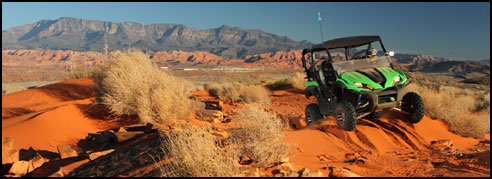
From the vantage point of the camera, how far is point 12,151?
5.38 m

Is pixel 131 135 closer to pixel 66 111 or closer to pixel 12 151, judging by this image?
pixel 12 151

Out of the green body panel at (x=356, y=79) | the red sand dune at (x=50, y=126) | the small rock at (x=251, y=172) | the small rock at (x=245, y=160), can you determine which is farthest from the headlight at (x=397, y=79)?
the red sand dune at (x=50, y=126)

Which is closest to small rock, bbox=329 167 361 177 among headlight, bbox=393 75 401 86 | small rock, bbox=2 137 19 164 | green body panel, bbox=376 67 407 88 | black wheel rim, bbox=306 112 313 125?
green body panel, bbox=376 67 407 88

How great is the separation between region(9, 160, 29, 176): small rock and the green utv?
564 centimetres

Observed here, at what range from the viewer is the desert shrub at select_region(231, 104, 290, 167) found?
411cm

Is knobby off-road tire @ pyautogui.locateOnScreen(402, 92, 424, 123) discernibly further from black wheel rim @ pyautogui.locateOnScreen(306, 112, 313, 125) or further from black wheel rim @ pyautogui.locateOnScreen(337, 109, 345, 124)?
black wheel rim @ pyautogui.locateOnScreen(306, 112, 313, 125)

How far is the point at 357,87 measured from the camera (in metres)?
5.90

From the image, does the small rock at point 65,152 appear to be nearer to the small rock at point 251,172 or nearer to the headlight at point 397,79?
the small rock at point 251,172


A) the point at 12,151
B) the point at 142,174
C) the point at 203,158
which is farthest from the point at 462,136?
the point at 12,151

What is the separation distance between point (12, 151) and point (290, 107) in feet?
30.4

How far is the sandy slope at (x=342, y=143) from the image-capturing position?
14.6 feet

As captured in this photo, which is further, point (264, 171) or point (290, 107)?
point (290, 107)

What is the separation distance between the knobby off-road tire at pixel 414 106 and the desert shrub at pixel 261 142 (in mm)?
3132

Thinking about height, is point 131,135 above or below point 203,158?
below
